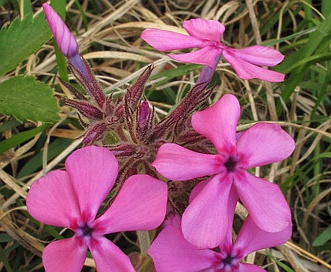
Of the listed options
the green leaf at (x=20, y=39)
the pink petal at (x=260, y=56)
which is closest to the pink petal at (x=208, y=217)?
the pink petal at (x=260, y=56)

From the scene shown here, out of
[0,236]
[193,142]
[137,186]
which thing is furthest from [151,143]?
[0,236]

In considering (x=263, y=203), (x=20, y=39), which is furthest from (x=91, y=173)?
(x=20, y=39)

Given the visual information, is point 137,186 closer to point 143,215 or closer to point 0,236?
point 143,215

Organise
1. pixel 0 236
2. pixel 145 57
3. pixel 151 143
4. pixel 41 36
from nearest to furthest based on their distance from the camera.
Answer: pixel 151 143
pixel 41 36
pixel 0 236
pixel 145 57

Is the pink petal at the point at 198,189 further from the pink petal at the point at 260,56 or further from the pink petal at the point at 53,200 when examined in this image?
the pink petal at the point at 260,56

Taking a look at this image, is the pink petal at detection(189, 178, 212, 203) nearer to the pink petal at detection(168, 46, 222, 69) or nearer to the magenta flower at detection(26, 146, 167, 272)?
the magenta flower at detection(26, 146, 167, 272)

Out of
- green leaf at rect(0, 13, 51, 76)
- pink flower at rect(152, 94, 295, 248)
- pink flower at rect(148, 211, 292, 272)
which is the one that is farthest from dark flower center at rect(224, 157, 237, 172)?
green leaf at rect(0, 13, 51, 76)

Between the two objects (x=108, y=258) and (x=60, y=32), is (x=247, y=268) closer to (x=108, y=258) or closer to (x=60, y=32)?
(x=108, y=258)
